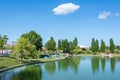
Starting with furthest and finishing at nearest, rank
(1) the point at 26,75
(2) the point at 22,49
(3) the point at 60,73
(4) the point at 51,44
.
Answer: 1. (4) the point at 51,44
2. (2) the point at 22,49
3. (3) the point at 60,73
4. (1) the point at 26,75

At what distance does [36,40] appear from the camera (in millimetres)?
93000

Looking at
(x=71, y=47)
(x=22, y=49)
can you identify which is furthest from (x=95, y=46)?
(x=22, y=49)

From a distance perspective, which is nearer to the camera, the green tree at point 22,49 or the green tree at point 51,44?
the green tree at point 22,49

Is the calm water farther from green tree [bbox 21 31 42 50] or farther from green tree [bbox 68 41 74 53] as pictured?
green tree [bbox 68 41 74 53]

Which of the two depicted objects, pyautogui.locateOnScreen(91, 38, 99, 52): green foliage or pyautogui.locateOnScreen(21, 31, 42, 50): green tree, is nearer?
pyautogui.locateOnScreen(21, 31, 42, 50): green tree

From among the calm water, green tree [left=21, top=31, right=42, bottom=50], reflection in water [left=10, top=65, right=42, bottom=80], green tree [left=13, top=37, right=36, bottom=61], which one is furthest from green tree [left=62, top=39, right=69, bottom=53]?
reflection in water [left=10, top=65, right=42, bottom=80]

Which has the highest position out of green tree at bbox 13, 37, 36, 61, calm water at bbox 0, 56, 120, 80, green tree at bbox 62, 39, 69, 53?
green tree at bbox 62, 39, 69, 53

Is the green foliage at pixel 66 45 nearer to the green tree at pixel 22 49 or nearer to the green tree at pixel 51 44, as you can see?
the green tree at pixel 51 44

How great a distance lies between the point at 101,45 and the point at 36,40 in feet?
171

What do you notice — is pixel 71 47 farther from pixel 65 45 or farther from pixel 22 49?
pixel 22 49

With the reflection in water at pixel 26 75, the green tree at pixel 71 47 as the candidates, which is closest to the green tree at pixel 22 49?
the reflection in water at pixel 26 75

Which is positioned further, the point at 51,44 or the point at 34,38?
the point at 51,44

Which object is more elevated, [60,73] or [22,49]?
[22,49]

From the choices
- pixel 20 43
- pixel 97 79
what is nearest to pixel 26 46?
pixel 20 43
